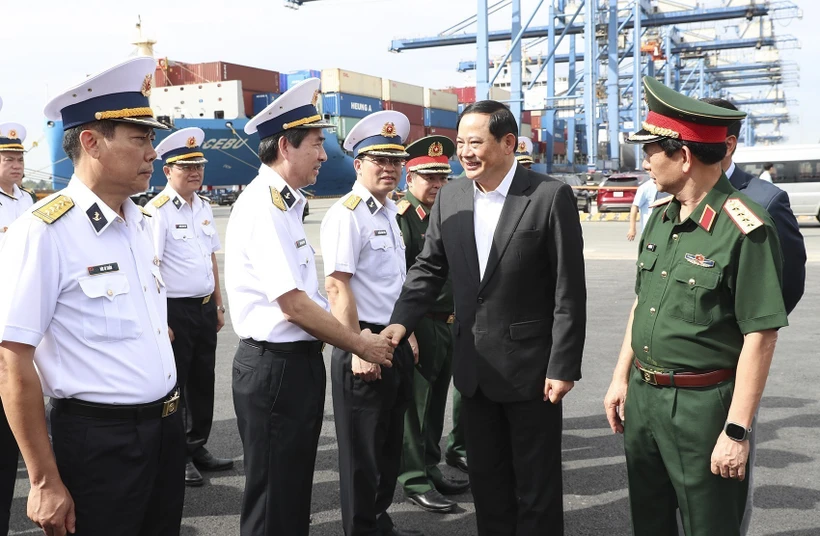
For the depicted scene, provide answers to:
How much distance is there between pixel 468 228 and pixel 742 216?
3.52ft

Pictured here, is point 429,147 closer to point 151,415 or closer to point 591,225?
point 151,415

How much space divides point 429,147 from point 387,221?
43.9 inches

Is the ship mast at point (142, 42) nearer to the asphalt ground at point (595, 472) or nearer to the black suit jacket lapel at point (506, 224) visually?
the asphalt ground at point (595, 472)

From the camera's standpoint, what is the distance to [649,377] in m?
2.52

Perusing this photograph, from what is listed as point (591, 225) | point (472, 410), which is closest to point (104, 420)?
point (472, 410)

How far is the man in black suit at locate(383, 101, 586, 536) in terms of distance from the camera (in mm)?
2850

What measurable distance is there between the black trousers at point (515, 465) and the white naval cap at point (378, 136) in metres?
1.49

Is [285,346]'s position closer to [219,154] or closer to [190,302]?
[190,302]

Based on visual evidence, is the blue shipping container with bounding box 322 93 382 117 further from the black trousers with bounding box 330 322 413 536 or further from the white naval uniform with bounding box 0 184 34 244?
the black trousers with bounding box 330 322 413 536

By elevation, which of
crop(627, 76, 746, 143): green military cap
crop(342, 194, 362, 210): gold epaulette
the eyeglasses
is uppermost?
crop(627, 76, 746, 143): green military cap

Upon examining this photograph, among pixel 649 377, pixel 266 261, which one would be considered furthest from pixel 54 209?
pixel 649 377

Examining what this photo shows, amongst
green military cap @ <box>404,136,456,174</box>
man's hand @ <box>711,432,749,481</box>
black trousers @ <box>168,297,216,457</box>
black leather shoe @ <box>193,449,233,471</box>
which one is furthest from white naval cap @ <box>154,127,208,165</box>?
man's hand @ <box>711,432,749,481</box>

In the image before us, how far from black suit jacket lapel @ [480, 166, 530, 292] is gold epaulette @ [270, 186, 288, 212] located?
84cm

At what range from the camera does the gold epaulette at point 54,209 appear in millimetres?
2072
